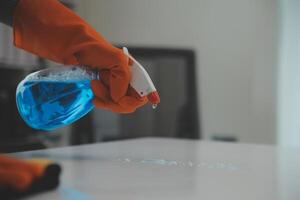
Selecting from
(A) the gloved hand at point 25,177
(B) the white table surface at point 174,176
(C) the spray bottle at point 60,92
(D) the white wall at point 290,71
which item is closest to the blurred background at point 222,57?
(D) the white wall at point 290,71

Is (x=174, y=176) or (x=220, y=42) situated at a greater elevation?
(x=220, y=42)

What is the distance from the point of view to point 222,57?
2.46 m

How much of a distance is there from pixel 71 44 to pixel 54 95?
0.10 meters

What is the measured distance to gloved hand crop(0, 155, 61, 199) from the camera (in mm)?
416

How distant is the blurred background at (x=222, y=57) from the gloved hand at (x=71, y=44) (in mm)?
1569

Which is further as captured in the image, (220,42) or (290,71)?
(220,42)

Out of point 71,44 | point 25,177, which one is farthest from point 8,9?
point 25,177

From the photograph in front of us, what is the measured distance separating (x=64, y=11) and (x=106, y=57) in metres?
0.11

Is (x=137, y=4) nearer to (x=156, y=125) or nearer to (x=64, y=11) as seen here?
(x=156, y=125)

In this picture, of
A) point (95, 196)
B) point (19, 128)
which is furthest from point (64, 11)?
point (19, 128)

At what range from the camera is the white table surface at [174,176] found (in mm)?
515

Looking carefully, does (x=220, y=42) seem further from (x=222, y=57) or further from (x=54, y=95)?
(x=54, y=95)

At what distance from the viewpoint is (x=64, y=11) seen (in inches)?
26.7

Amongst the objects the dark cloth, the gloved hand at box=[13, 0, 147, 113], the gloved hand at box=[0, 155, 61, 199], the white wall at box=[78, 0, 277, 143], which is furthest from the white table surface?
the white wall at box=[78, 0, 277, 143]
